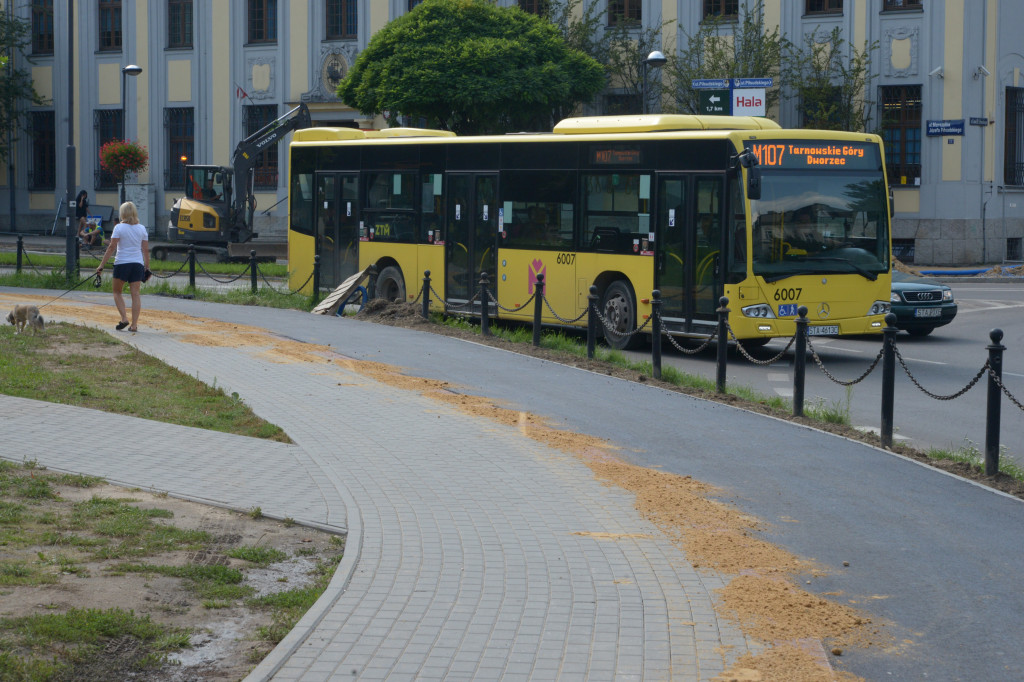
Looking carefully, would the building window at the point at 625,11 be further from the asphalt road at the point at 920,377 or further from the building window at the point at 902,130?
the asphalt road at the point at 920,377

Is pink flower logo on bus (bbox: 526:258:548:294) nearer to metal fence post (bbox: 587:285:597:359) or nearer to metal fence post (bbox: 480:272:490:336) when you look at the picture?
metal fence post (bbox: 480:272:490:336)

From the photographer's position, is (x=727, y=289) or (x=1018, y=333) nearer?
(x=727, y=289)

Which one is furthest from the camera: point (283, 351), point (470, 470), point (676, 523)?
point (283, 351)

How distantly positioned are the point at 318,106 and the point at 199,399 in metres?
35.2

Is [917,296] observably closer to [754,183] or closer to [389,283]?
[754,183]

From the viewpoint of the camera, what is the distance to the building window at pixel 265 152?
46.7m

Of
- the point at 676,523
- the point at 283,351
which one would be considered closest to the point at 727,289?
the point at 283,351

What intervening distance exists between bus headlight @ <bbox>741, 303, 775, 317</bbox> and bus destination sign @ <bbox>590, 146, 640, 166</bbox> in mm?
2718

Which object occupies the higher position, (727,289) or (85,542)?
(727,289)

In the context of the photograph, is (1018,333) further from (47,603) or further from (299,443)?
(47,603)

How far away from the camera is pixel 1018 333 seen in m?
20.1

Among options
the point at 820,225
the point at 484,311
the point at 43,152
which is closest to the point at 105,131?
the point at 43,152

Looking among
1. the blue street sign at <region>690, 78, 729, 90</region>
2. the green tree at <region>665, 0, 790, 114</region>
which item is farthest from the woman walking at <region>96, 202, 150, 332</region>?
the green tree at <region>665, 0, 790, 114</region>

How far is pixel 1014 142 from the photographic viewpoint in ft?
123
